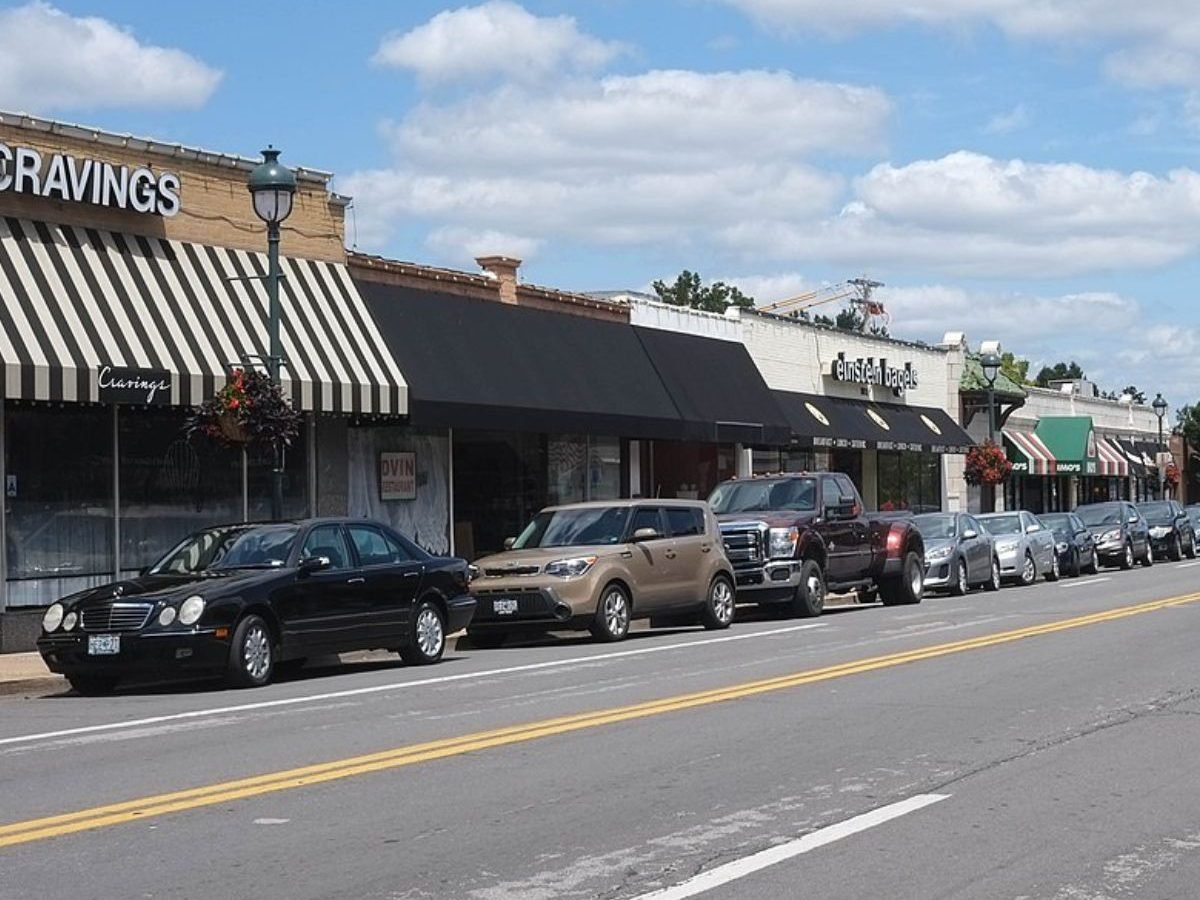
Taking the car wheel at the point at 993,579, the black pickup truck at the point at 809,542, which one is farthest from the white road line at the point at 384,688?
the car wheel at the point at 993,579

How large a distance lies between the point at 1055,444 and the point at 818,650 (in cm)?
4402

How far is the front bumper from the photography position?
1576cm

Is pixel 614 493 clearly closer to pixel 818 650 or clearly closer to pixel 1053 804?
pixel 818 650

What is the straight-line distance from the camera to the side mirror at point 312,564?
17.0 metres

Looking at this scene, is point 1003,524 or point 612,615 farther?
point 1003,524

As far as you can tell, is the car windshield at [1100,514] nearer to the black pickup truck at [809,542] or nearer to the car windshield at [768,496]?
the black pickup truck at [809,542]

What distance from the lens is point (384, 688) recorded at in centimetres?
1606

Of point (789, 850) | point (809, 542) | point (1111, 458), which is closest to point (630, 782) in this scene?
point (789, 850)

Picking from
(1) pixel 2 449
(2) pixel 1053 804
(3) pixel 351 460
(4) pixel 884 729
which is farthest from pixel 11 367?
(2) pixel 1053 804

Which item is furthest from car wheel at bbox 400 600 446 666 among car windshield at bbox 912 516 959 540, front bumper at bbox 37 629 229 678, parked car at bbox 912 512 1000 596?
car windshield at bbox 912 516 959 540

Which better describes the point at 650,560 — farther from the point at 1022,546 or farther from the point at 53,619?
the point at 1022,546

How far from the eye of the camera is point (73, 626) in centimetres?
1609

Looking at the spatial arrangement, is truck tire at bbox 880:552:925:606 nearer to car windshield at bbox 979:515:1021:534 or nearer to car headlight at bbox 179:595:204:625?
car windshield at bbox 979:515:1021:534

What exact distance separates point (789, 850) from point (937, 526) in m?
25.2
